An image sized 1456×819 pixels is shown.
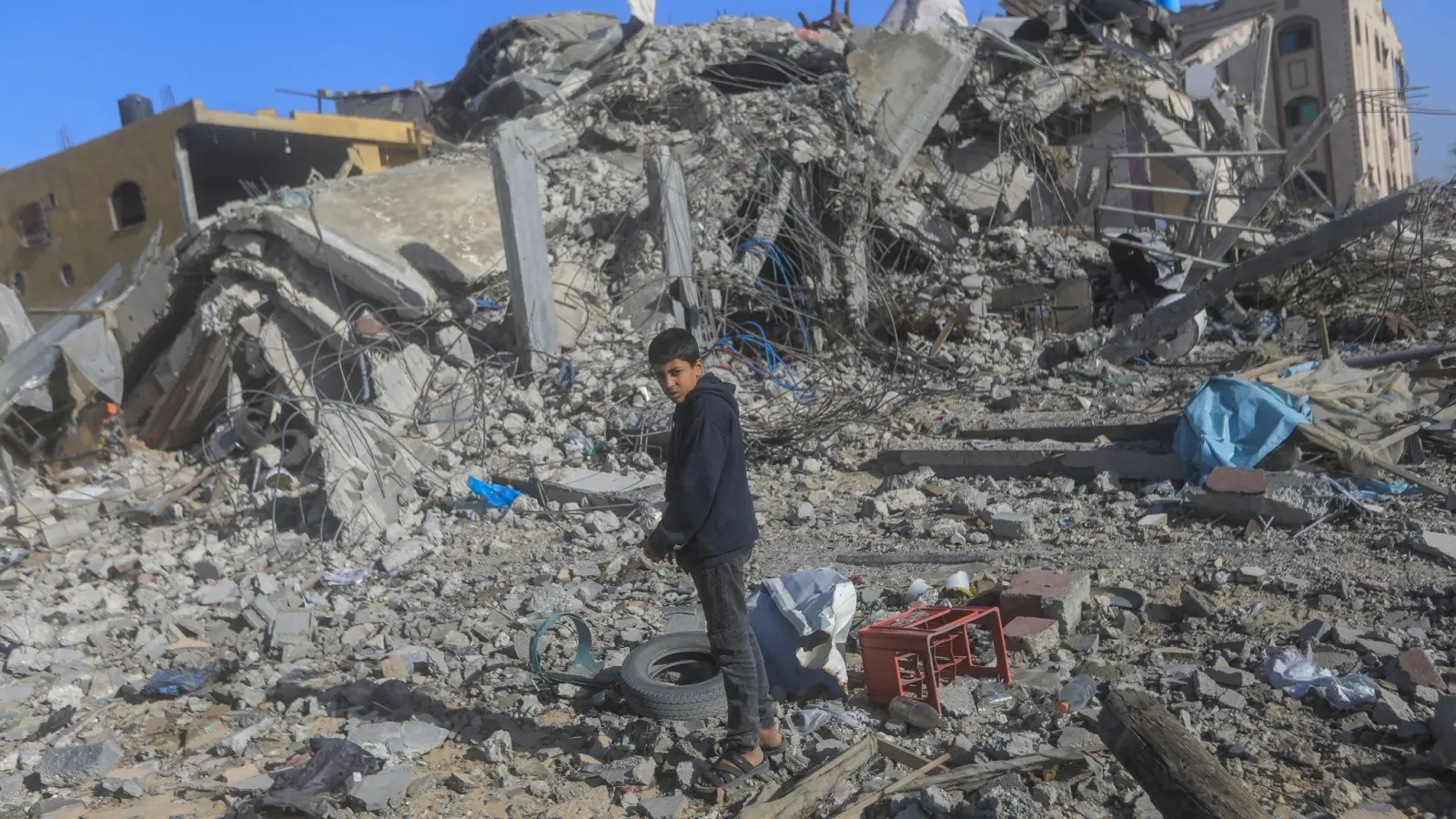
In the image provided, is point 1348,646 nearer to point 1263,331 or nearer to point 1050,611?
point 1050,611

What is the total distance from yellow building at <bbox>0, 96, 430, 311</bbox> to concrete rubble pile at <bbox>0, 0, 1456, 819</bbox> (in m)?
1.53

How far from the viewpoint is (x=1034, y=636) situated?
3889 mm

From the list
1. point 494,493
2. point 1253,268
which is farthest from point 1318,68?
point 494,493

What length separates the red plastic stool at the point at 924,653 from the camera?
11.4 feet

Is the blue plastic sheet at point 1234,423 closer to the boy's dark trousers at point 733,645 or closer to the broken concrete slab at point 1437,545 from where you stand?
the broken concrete slab at point 1437,545

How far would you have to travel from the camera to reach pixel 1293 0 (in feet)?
91.9

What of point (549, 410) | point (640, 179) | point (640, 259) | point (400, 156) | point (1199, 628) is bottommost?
point (1199, 628)

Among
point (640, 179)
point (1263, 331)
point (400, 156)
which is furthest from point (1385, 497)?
point (400, 156)

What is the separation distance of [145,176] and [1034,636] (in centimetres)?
1406

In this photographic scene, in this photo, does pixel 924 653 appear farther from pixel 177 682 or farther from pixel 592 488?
pixel 592 488

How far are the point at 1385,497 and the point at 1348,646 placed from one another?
1.92 meters

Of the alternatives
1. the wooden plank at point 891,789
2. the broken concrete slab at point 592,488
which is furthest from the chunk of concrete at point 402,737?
the broken concrete slab at point 592,488

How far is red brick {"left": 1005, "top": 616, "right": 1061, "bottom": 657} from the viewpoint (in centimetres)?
389

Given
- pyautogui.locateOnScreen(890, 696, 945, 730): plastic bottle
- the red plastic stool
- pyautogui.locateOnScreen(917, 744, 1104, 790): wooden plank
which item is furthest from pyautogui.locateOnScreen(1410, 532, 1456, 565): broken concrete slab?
pyautogui.locateOnScreen(890, 696, 945, 730): plastic bottle
